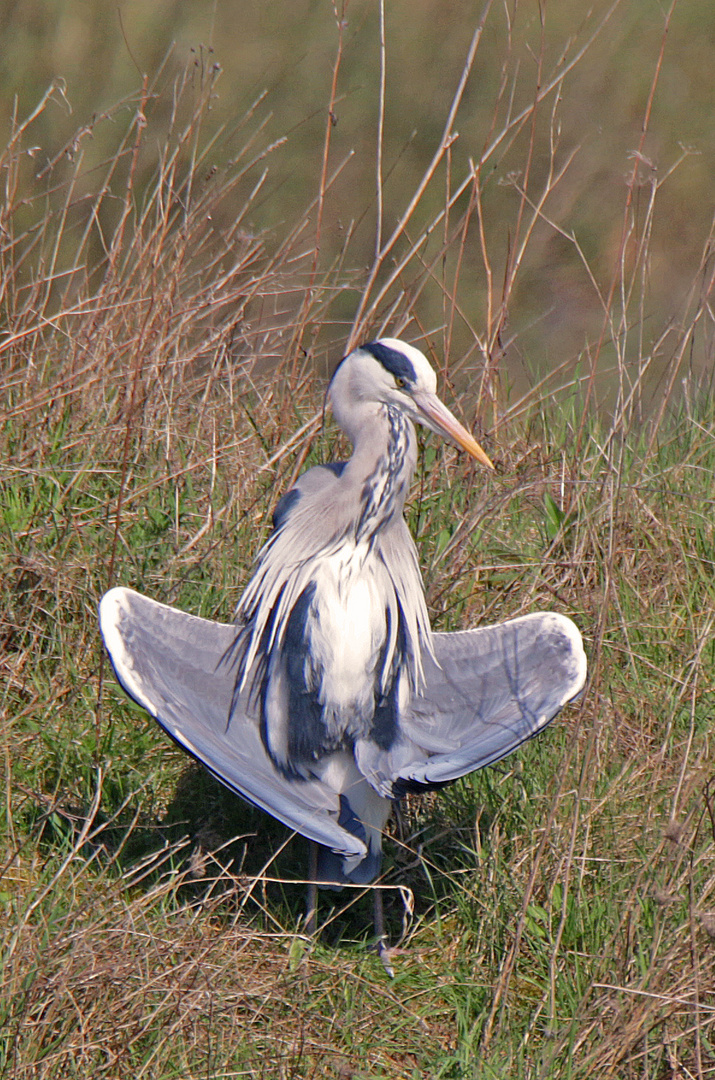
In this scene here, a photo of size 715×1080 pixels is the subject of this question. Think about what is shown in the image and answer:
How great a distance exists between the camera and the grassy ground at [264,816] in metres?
2.21

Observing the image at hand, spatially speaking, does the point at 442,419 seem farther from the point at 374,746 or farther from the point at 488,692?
the point at 374,746

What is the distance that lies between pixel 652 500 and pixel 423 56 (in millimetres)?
5788

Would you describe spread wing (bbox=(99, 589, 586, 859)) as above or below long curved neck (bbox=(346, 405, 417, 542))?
below

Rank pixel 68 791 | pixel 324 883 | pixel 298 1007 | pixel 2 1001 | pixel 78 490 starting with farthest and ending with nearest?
1. pixel 78 490
2. pixel 68 791
3. pixel 324 883
4. pixel 298 1007
5. pixel 2 1001

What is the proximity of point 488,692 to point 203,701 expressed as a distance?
0.61 metres

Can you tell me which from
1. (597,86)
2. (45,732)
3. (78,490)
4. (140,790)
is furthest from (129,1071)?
(597,86)

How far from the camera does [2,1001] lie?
210 cm

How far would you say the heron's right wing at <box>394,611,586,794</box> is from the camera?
2.44m

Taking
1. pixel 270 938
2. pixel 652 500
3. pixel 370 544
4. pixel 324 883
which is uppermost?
pixel 370 544

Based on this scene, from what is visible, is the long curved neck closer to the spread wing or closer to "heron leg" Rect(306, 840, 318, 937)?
the spread wing

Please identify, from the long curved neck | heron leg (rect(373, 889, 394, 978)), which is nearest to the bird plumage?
the long curved neck

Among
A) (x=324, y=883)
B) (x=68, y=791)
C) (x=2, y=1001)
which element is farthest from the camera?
(x=68, y=791)

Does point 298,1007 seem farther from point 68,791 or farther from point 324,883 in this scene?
point 68,791

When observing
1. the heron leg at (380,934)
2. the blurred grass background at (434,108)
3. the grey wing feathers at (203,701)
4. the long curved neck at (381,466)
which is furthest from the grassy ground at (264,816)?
the blurred grass background at (434,108)
